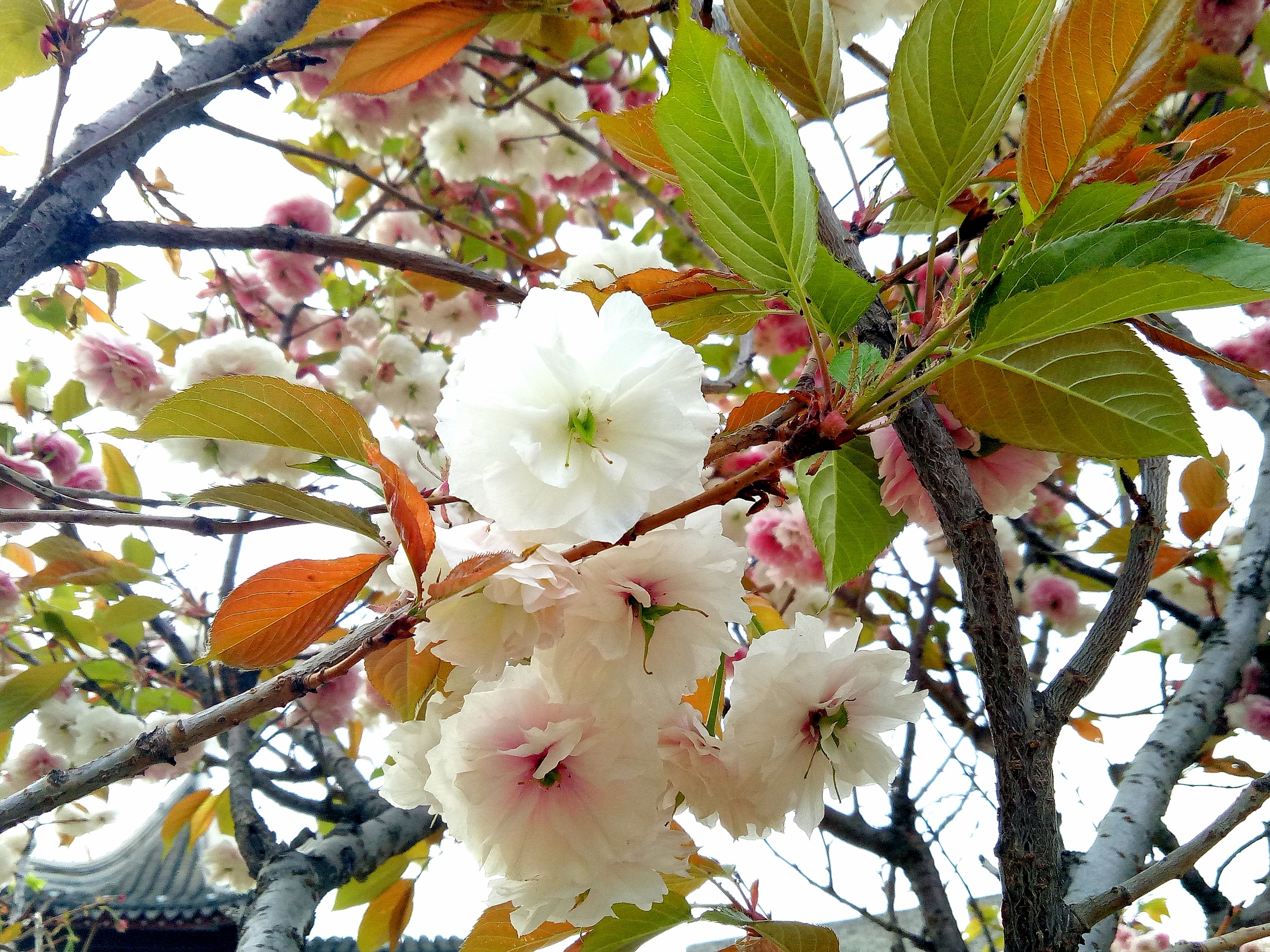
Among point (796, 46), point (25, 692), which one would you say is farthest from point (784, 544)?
point (25, 692)

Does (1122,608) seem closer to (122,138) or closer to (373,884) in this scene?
(122,138)

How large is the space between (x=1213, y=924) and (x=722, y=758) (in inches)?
52.5

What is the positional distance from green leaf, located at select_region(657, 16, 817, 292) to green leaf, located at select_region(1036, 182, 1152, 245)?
113 millimetres

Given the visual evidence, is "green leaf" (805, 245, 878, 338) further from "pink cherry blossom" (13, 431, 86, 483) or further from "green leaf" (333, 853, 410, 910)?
"pink cherry blossom" (13, 431, 86, 483)

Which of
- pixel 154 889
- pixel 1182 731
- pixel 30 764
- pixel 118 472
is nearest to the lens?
pixel 1182 731

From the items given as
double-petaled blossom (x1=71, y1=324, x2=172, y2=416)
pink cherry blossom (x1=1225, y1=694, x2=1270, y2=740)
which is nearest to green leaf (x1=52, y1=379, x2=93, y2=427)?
double-petaled blossom (x1=71, y1=324, x2=172, y2=416)

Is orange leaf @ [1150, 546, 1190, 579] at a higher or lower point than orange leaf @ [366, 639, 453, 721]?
higher

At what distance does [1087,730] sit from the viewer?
4.59 ft

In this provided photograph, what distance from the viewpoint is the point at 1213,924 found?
123cm

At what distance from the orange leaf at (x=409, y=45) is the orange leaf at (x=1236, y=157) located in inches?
25.0

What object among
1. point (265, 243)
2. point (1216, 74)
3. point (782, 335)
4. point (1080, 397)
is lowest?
point (1080, 397)

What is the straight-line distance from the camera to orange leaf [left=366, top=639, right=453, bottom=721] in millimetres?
447

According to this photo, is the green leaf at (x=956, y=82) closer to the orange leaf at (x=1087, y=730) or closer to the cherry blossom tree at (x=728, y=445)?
the cherry blossom tree at (x=728, y=445)

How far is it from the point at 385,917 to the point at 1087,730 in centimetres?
138
